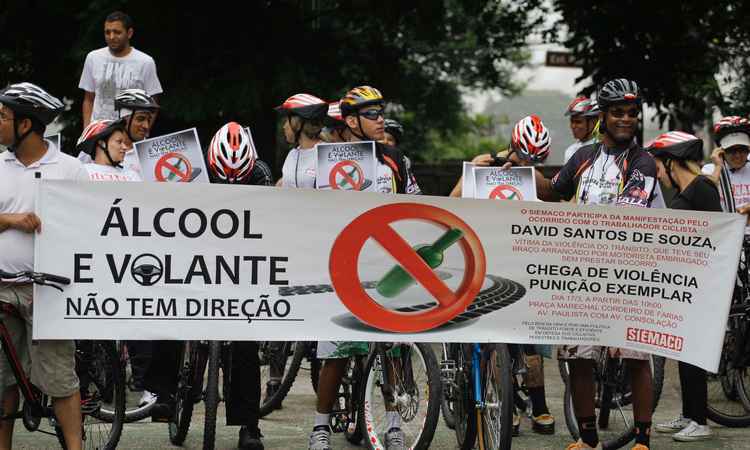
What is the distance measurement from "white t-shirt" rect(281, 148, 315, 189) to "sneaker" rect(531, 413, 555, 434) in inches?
85.7

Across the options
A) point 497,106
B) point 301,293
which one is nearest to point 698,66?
point 301,293

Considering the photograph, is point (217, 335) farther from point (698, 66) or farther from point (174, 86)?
point (698, 66)

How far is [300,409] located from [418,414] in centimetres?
246

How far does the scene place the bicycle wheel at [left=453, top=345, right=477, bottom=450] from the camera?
7.64 m

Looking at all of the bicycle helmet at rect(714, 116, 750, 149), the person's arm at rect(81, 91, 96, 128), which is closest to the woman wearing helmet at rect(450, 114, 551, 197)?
the bicycle helmet at rect(714, 116, 750, 149)

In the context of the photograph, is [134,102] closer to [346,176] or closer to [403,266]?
[346,176]

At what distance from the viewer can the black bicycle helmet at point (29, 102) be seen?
665cm

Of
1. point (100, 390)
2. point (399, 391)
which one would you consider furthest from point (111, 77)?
point (399, 391)

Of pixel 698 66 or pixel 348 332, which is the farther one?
pixel 698 66

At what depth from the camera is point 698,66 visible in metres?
15.5

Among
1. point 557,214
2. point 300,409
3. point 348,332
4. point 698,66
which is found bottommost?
point 300,409

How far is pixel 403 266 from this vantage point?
23.8ft

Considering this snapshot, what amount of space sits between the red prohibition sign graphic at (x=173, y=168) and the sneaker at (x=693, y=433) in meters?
3.64

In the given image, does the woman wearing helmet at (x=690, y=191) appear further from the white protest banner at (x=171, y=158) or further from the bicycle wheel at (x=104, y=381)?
the bicycle wheel at (x=104, y=381)
